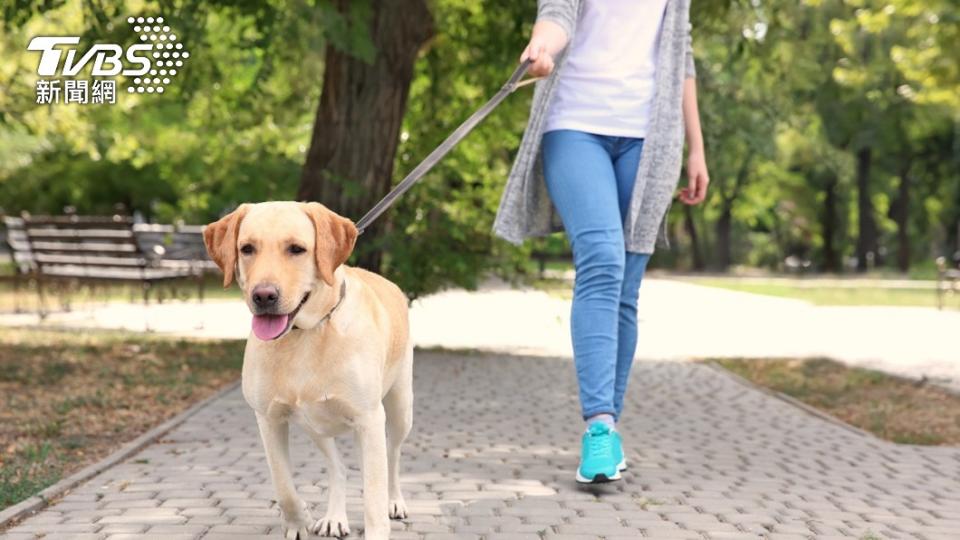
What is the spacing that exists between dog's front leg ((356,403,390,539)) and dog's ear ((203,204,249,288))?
0.62m

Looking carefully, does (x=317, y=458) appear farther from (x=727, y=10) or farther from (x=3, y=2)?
(x=727, y=10)

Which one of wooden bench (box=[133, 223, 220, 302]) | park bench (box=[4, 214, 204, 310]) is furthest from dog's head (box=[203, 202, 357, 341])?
wooden bench (box=[133, 223, 220, 302])

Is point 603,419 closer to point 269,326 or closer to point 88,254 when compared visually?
point 269,326

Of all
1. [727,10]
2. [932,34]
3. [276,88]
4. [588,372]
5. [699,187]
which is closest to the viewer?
[588,372]

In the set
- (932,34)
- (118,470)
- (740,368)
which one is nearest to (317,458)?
(118,470)

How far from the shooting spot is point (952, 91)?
22.9m

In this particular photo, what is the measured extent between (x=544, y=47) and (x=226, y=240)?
6.38 feet

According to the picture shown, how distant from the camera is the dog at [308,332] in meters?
3.65

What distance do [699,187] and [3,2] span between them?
6.56 m

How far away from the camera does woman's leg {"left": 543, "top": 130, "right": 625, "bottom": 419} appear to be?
5.44 m

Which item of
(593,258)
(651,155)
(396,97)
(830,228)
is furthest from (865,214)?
(593,258)

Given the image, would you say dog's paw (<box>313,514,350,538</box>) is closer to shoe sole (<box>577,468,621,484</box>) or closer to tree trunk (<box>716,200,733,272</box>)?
A: shoe sole (<box>577,468,621,484</box>)

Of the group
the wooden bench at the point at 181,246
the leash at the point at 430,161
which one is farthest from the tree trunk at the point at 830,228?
the leash at the point at 430,161

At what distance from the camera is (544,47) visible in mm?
5172
